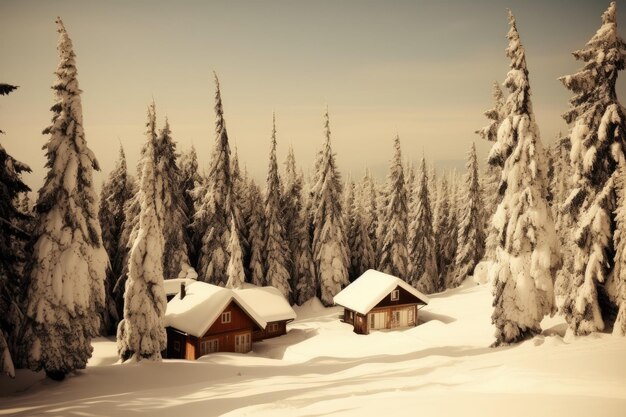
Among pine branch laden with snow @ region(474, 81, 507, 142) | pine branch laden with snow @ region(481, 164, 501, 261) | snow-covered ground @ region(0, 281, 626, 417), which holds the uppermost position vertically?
pine branch laden with snow @ region(474, 81, 507, 142)

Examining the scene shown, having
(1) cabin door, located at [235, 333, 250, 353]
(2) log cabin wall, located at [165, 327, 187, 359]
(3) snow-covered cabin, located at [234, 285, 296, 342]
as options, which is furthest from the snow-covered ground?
(2) log cabin wall, located at [165, 327, 187, 359]

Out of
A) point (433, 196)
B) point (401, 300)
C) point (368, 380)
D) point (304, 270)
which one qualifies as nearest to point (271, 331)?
point (304, 270)

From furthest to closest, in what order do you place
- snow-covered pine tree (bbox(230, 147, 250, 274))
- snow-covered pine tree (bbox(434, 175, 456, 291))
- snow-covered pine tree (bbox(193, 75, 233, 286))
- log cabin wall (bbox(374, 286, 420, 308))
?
snow-covered pine tree (bbox(434, 175, 456, 291)), snow-covered pine tree (bbox(230, 147, 250, 274)), snow-covered pine tree (bbox(193, 75, 233, 286)), log cabin wall (bbox(374, 286, 420, 308))

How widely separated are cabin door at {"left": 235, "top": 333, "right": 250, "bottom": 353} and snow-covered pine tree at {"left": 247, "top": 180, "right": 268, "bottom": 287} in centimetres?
1400

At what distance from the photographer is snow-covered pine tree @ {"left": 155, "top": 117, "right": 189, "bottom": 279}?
4694cm

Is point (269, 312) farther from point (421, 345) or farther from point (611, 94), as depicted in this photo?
point (611, 94)

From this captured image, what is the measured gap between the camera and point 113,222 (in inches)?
1825

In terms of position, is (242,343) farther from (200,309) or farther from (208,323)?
(208,323)

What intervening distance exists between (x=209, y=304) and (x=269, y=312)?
310 inches

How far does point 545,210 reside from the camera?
980 inches

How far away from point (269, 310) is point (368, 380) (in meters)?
22.6

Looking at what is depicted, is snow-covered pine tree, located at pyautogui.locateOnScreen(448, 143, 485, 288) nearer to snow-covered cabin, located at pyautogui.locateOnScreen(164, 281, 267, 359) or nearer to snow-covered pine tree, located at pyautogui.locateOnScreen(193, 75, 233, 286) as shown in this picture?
snow-covered pine tree, located at pyautogui.locateOnScreen(193, 75, 233, 286)

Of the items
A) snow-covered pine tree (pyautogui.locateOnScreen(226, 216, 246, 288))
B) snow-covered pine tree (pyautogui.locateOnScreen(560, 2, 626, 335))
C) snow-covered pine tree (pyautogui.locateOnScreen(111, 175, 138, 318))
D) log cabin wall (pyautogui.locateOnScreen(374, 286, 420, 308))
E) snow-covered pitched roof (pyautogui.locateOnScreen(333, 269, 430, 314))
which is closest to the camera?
snow-covered pine tree (pyautogui.locateOnScreen(560, 2, 626, 335))

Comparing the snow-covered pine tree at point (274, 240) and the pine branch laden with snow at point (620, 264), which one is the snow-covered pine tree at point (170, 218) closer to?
the snow-covered pine tree at point (274, 240)
